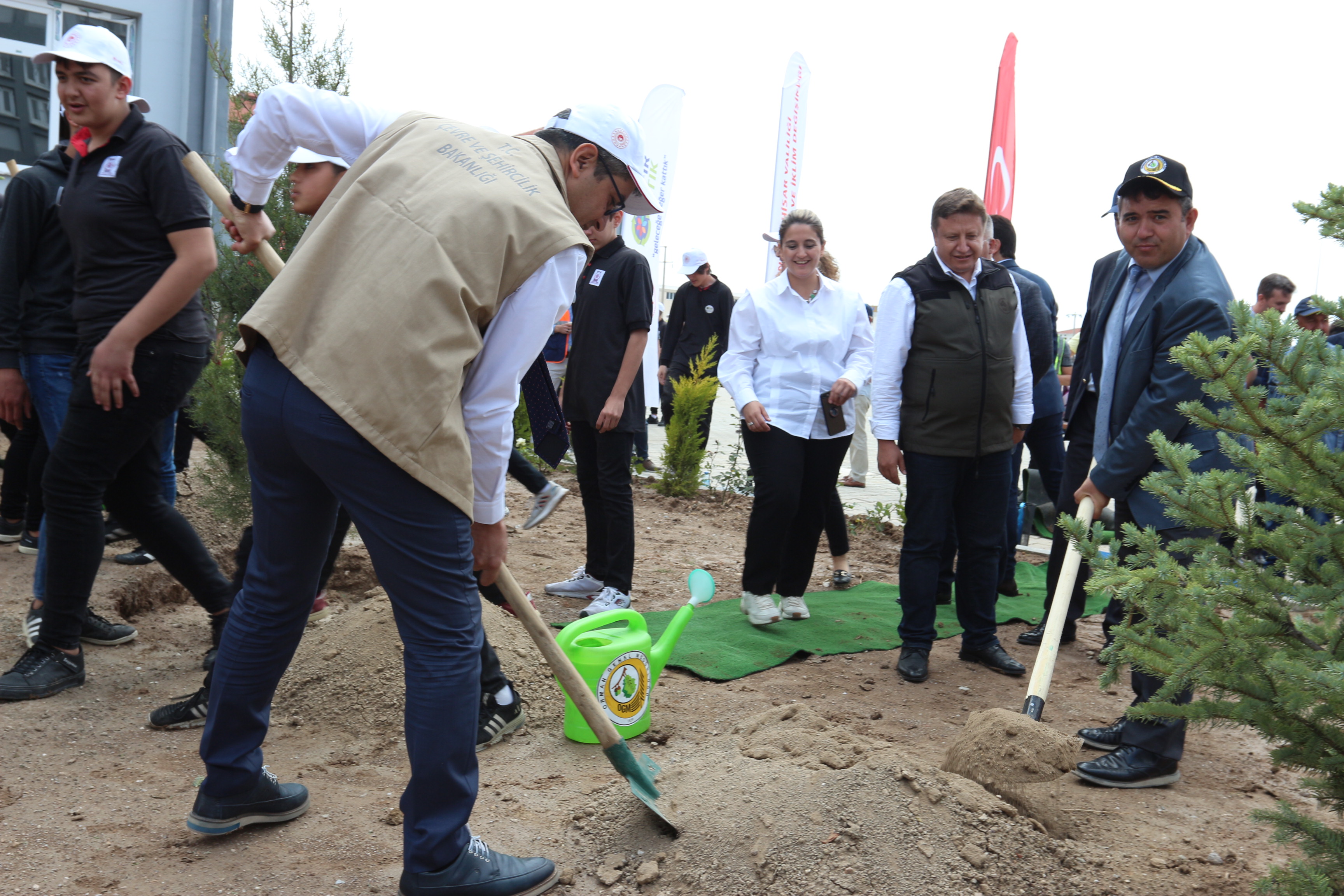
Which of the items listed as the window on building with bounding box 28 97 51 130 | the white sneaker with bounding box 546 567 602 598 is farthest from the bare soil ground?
the window on building with bounding box 28 97 51 130

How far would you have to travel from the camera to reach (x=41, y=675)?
326 cm

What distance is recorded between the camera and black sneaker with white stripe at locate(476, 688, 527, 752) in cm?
312

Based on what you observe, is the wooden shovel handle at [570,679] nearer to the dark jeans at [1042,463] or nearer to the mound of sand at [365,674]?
the mound of sand at [365,674]

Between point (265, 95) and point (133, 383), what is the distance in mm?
1195

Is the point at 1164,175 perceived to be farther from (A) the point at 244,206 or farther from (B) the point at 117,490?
(B) the point at 117,490

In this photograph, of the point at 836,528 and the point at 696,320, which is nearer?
the point at 836,528

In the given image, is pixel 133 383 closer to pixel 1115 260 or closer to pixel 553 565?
pixel 553 565

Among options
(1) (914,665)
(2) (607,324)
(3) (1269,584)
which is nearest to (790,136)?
(2) (607,324)

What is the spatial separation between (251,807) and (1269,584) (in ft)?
7.72

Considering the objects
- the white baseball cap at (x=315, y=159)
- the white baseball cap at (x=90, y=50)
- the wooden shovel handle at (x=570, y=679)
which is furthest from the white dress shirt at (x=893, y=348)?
the white baseball cap at (x=90, y=50)

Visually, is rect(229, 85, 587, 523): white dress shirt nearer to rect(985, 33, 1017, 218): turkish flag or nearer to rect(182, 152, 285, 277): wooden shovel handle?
rect(182, 152, 285, 277): wooden shovel handle

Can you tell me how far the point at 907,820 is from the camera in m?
2.27

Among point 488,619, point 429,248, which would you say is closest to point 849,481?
point 488,619

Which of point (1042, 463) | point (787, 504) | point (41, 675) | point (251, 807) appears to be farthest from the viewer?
point (1042, 463)
